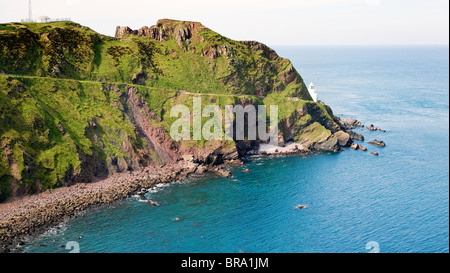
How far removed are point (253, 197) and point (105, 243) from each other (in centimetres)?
3689

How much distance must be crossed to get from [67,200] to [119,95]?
42.7m

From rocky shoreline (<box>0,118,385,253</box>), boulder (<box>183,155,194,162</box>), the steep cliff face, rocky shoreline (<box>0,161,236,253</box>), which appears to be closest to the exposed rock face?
the steep cliff face

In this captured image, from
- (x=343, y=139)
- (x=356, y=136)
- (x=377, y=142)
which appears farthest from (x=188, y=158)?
(x=377, y=142)

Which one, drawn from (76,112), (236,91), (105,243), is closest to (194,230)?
(105,243)

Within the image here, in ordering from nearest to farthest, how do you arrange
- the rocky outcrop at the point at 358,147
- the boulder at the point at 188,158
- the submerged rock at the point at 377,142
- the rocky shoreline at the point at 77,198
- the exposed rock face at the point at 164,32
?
the rocky shoreline at the point at 77,198 → the boulder at the point at 188,158 → the rocky outcrop at the point at 358,147 → the submerged rock at the point at 377,142 → the exposed rock face at the point at 164,32

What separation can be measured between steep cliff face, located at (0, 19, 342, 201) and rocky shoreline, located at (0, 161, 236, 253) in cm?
306

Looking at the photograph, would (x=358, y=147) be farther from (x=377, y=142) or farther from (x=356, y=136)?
(x=356, y=136)

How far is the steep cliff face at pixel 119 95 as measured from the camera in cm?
9038

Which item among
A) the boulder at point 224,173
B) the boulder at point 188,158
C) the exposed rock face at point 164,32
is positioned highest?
the exposed rock face at point 164,32

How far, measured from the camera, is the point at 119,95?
383 ft

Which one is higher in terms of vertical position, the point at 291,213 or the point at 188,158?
the point at 188,158

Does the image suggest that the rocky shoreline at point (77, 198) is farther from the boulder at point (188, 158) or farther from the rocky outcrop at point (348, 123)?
the rocky outcrop at point (348, 123)

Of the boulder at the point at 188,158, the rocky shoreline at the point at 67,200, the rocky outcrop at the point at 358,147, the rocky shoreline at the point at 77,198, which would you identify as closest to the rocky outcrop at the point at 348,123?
the rocky outcrop at the point at 358,147

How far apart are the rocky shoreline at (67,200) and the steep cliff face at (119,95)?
3061 millimetres
